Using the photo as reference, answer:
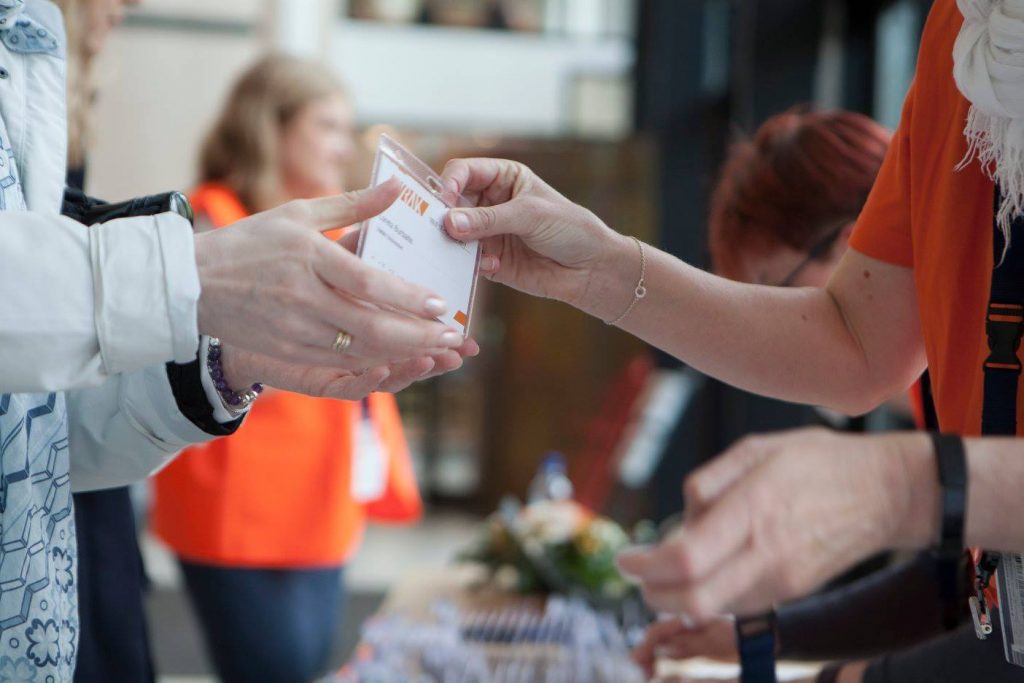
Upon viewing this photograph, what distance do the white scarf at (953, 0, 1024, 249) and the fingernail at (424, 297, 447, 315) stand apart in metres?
0.49

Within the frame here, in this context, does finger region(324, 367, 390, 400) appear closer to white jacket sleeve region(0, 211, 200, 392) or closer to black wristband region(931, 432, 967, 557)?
white jacket sleeve region(0, 211, 200, 392)

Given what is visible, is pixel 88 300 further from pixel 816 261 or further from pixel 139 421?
pixel 816 261

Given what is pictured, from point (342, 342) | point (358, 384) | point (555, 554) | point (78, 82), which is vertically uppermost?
point (78, 82)

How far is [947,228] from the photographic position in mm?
992

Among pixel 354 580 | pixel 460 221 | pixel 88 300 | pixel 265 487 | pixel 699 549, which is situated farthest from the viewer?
pixel 354 580

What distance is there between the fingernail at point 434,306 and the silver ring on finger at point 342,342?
67 mm

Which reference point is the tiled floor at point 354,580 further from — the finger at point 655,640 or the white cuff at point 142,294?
the white cuff at point 142,294

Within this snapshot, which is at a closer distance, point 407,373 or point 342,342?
point 342,342

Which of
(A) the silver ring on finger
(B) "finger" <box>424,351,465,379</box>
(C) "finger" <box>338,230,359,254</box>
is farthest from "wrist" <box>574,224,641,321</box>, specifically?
(A) the silver ring on finger

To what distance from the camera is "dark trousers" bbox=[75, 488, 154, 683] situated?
4.04ft

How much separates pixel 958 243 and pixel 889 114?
7.53 ft

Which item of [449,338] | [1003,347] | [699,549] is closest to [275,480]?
[449,338]

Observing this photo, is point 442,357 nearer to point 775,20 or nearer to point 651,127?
point 775,20

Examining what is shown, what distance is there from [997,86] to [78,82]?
1148 millimetres
